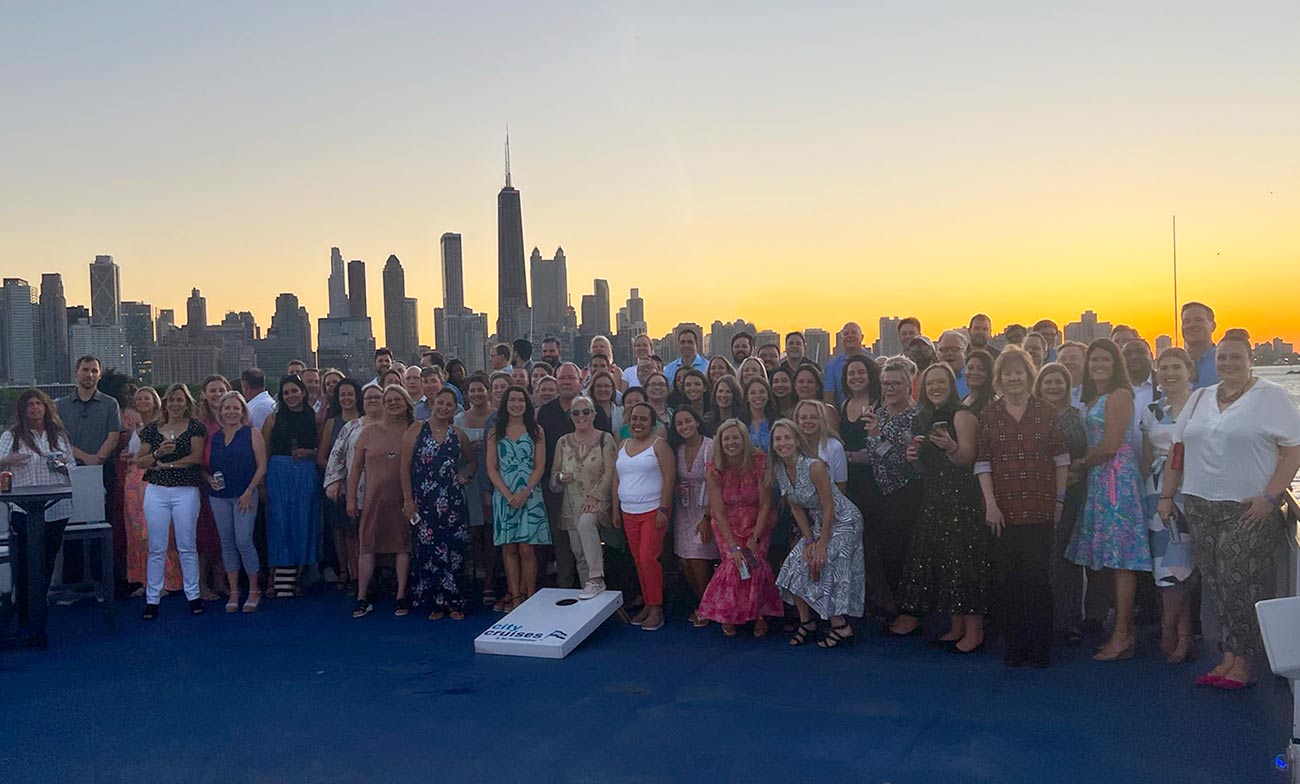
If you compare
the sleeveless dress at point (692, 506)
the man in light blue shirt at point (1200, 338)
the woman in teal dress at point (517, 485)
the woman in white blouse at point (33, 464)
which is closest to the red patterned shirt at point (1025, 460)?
the man in light blue shirt at point (1200, 338)

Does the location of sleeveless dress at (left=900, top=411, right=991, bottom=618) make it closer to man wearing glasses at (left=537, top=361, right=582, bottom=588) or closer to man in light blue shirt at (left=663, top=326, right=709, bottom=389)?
man wearing glasses at (left=537, top=361, right=582, bottom=588)

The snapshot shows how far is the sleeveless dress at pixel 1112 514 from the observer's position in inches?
217

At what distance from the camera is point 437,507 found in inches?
271

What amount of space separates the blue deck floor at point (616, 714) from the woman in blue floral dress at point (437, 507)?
0.55 metres

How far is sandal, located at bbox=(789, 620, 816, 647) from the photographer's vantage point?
19.6 feet

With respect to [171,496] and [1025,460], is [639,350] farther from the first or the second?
[1025,460]

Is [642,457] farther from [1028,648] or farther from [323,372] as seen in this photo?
[323,372]

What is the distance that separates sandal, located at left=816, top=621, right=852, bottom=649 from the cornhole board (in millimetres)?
1347

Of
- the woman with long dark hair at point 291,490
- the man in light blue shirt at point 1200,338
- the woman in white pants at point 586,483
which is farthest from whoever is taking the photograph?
the woman with long dark hair at point 291,490

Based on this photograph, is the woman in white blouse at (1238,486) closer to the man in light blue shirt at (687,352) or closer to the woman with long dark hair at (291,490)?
the man in light blue shirt at (687,352)

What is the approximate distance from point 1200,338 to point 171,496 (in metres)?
6.84

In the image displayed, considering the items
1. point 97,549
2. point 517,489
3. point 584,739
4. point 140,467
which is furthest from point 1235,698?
point 97,549

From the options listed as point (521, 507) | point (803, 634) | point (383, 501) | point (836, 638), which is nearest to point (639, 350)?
point (521, 507)

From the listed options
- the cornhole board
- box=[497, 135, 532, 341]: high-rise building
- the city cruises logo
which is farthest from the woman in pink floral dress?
box=[497, 135, 532, 341]: high-rise building
